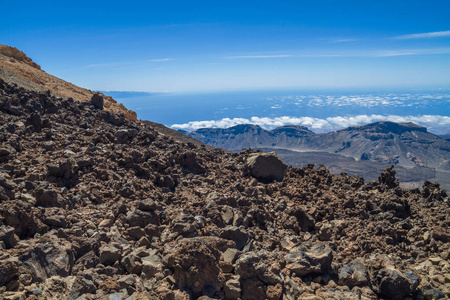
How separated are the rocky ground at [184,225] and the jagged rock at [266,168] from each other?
42 millimetres

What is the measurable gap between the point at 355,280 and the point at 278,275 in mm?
1622

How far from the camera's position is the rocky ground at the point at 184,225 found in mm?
4728

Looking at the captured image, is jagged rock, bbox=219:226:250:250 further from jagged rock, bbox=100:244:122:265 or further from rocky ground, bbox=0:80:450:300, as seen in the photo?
jagged rock, bbox=100:244:122:265

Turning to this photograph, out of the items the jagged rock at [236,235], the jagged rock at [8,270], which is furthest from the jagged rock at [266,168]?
the jagged rock at [8,270]

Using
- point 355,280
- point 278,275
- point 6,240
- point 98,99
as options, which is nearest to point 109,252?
point 6,240

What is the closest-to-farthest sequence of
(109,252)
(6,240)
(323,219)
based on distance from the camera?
(6,240), (109,252), (323,219)

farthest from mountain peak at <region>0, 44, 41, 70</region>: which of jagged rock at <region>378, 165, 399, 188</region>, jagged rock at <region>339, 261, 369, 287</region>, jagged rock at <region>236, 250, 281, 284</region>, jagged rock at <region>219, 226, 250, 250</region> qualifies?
jagged rock at <region>339, 261, 369, 287</region>

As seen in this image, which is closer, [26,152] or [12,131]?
[26,152]

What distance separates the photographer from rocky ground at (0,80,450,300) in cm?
473

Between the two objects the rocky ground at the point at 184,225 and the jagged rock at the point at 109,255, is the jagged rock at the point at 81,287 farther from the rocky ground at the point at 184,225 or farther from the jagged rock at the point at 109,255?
the jagged rock at the point at 109,255

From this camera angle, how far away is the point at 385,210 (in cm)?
888

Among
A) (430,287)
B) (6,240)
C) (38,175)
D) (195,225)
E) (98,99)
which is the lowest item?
(430,287)

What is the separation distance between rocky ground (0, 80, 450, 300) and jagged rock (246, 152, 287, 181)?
4 cm

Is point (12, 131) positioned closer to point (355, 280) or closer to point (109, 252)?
point (109, 252)
